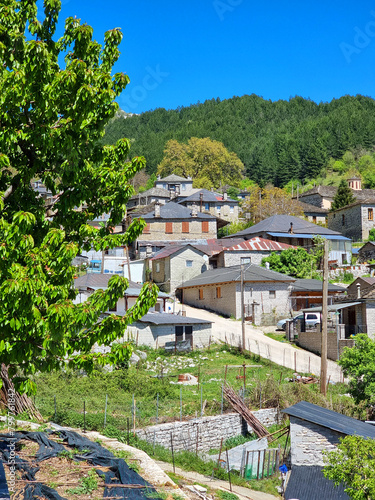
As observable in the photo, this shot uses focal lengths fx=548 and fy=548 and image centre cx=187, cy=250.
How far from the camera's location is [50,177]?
32.2 feet

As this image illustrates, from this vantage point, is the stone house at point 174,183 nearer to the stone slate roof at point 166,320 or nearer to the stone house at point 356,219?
the stone house at point 356,219

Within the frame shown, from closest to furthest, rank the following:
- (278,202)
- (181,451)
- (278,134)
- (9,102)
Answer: (9,102) → (181,451) → (278,202) → (278,134)

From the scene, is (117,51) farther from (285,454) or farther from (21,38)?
(285,454)

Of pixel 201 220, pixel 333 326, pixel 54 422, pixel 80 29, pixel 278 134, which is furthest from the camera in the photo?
pixel 278 134

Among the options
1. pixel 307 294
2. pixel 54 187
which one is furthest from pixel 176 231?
pixel 54 187

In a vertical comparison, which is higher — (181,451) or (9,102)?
(9,102)

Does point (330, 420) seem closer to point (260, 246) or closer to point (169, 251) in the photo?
point (169, 251)

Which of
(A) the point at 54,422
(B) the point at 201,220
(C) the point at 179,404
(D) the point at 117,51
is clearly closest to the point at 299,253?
(B) the point at 201,220

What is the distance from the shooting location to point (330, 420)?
18.6 m

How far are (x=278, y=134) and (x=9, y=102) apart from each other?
147924 millimetres

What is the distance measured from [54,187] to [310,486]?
1202 cm

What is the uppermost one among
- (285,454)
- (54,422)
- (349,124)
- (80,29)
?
(349,124)

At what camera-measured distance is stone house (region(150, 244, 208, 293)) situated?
52.3 m

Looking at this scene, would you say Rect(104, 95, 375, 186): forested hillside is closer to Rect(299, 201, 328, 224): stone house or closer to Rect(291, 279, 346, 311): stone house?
Rect(299, 201, 328, 224): stone house
